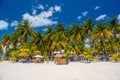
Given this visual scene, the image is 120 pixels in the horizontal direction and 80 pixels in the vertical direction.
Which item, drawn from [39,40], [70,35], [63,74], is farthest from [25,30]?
[63,74]

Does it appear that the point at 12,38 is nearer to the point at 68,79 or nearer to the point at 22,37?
the point at 22,37

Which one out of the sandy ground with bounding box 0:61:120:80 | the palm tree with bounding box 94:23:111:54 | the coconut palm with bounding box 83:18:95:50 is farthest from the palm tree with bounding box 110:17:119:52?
the sandy ground with bounding box 0:61:120:80

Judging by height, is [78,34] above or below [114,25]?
below

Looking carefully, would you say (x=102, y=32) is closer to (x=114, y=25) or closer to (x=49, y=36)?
(x=114, y=25)

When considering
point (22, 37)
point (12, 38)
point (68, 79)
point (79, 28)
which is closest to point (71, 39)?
point (79, 28)

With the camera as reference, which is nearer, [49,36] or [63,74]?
[63,74]

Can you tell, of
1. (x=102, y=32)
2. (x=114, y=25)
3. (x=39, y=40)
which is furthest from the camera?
(x=39, y=40)

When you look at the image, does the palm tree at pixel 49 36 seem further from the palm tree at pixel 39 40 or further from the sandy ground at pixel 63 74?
the sandy ground at pixel 63 74

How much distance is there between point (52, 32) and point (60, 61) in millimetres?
17684

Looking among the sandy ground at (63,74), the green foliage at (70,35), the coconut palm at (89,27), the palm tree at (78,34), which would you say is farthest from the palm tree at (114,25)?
the sandy ground at (63,74)

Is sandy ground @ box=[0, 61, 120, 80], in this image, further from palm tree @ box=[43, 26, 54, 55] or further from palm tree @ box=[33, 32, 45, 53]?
palm tree @ box=[33, 32, 45, 53]

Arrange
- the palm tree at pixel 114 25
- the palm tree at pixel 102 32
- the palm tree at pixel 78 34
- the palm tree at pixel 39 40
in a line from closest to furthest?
the palm tree at pixel 102 32, the palm tree at pixel 114 25, the palm tree at pixel 78 34, the palm tree at pixel 39 40

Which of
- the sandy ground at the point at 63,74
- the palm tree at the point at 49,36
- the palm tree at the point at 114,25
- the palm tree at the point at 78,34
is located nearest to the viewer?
the sandy ground at the point at 63,74

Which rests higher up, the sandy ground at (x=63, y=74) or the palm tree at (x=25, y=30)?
the palm tree at (x=25, y=30)
